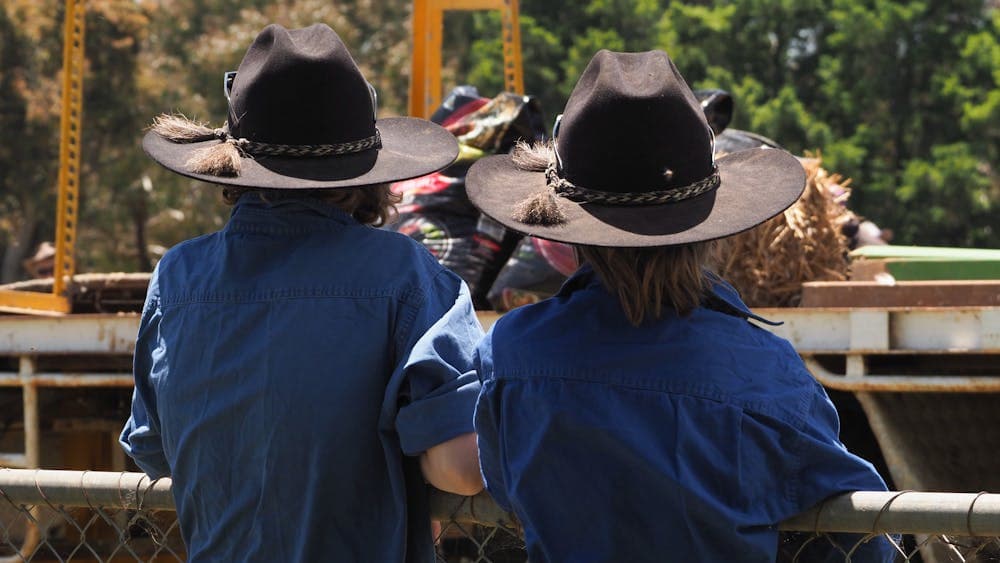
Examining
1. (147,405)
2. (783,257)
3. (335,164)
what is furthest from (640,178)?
(783,257)

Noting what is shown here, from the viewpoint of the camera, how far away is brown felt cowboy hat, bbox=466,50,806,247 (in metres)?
1.72

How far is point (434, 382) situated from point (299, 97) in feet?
1.81

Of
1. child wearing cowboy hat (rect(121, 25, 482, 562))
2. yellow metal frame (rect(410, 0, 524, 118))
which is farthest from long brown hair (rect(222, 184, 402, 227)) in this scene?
yellow metal frame (rect(410, 0, 524, 118))

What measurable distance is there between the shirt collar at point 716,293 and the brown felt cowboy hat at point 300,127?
404 mm

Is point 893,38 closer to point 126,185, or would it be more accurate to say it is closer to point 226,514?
point 126,185

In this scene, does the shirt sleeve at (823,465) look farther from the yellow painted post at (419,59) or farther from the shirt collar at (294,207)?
the yellow painted post at (419,59)

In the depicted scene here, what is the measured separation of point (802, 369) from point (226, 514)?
937 mm

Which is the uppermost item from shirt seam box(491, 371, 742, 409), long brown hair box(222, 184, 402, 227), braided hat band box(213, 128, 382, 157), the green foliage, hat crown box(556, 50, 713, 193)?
hat crown box(556, 50, 713, 193)

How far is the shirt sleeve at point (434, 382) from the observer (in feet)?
6.15

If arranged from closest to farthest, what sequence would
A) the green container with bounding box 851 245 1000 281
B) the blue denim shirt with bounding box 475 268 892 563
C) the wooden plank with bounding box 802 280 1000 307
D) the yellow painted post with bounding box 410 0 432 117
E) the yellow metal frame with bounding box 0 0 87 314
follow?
1. the blue denim shirt with bounding box 475 268 892 563
2. the wooden plank with bounding box 802 280 1000 307
3. the green container with bounding box 851 245 1000 281
4. the yellow metal frame with bounding box 0 0 87 314
5. the yellow painted post with bounding box 410 0 432 117

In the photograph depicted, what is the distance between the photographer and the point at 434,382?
190 cm

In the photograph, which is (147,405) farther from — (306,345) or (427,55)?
(427,55)

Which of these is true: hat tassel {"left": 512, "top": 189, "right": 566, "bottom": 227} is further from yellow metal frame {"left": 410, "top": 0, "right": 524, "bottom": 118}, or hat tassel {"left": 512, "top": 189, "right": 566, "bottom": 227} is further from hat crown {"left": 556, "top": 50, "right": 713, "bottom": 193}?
yellow metal frame {"left": 410, "top": 0, "right": 524, "bottom": 118}

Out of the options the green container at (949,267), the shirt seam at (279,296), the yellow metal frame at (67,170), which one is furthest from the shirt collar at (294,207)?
the yellow metal frame at (67,170)
